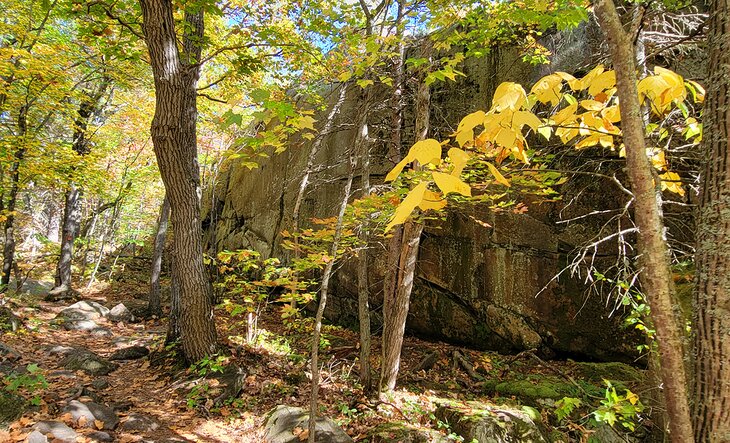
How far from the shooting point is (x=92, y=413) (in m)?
4.00

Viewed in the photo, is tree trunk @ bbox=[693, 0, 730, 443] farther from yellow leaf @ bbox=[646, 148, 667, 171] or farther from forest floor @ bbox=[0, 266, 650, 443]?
forest floor @ bbox=[0, 266, 650, 443]

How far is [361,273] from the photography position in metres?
5.16

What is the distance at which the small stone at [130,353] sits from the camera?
261 inches

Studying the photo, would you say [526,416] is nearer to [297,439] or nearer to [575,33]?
[297,439]

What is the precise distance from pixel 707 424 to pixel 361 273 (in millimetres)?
4430

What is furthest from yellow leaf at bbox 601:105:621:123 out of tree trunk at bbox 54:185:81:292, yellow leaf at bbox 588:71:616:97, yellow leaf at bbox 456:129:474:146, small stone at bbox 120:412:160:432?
tree trunk at bbox 54:185:81:292

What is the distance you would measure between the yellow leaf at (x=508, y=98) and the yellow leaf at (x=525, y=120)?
0.02 meters

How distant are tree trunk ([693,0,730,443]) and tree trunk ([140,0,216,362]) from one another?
579 cm

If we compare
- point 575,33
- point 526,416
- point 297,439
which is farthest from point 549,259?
point 297,439

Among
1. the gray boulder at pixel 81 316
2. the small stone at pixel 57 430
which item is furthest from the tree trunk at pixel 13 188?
the small stone at pixel 57 430

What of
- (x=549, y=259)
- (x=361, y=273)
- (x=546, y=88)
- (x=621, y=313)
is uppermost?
(x=546, y=88)

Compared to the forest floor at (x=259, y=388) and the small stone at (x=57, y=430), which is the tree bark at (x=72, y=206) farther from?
the small stone at (x=57, y=430)

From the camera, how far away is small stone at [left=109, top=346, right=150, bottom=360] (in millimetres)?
6641

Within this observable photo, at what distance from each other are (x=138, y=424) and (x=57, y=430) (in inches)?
33.1
